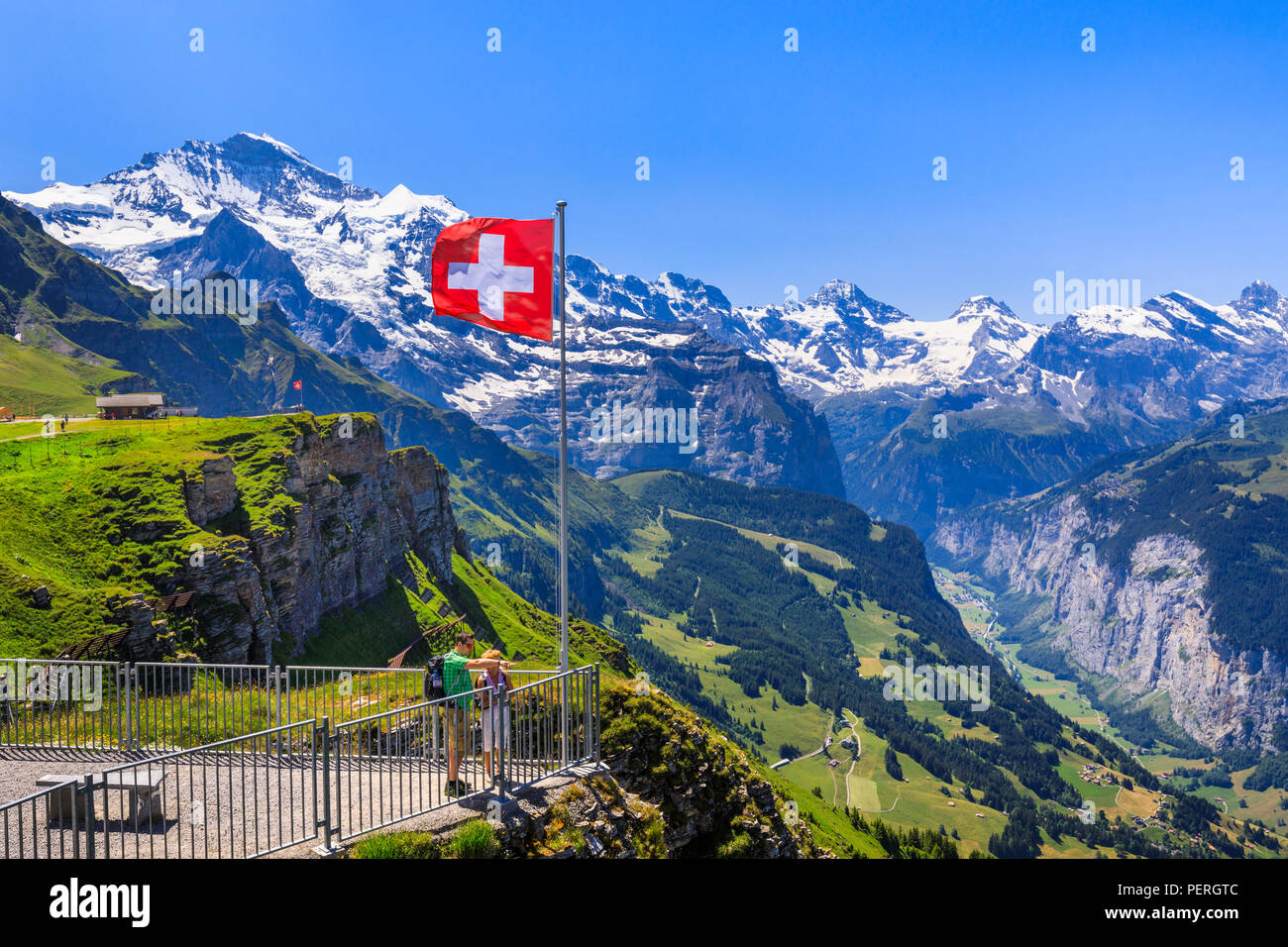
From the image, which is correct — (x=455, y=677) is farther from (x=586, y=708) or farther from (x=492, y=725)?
(x=586, y=708)

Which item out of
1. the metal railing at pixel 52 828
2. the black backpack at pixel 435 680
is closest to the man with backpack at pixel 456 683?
the black backpack at pixel 435 680

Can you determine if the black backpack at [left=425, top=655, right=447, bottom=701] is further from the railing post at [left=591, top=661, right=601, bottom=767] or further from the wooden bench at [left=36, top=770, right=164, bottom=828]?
the wooden bench at [left=36, top=770, right=164, bottom=828]

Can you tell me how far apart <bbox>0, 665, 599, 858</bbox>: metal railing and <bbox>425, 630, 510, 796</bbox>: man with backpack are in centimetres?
10

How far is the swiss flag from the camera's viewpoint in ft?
77.0

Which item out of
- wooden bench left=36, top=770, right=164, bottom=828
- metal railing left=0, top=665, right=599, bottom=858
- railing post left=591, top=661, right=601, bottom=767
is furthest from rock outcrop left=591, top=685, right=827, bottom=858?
wooden bench left=36, top=770, right=164, bottom=828

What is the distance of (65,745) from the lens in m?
24.8

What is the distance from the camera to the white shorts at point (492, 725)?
62.9 ft

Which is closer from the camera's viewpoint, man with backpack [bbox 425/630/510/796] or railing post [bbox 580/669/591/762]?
man with backpack [bbox 425/630/510/796]

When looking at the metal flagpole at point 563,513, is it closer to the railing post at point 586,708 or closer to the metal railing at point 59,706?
the railing post at point 586,708

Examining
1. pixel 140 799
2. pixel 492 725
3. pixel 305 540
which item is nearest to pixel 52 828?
pixel 140 799

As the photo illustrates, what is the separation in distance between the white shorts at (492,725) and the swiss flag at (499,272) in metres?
11.0
